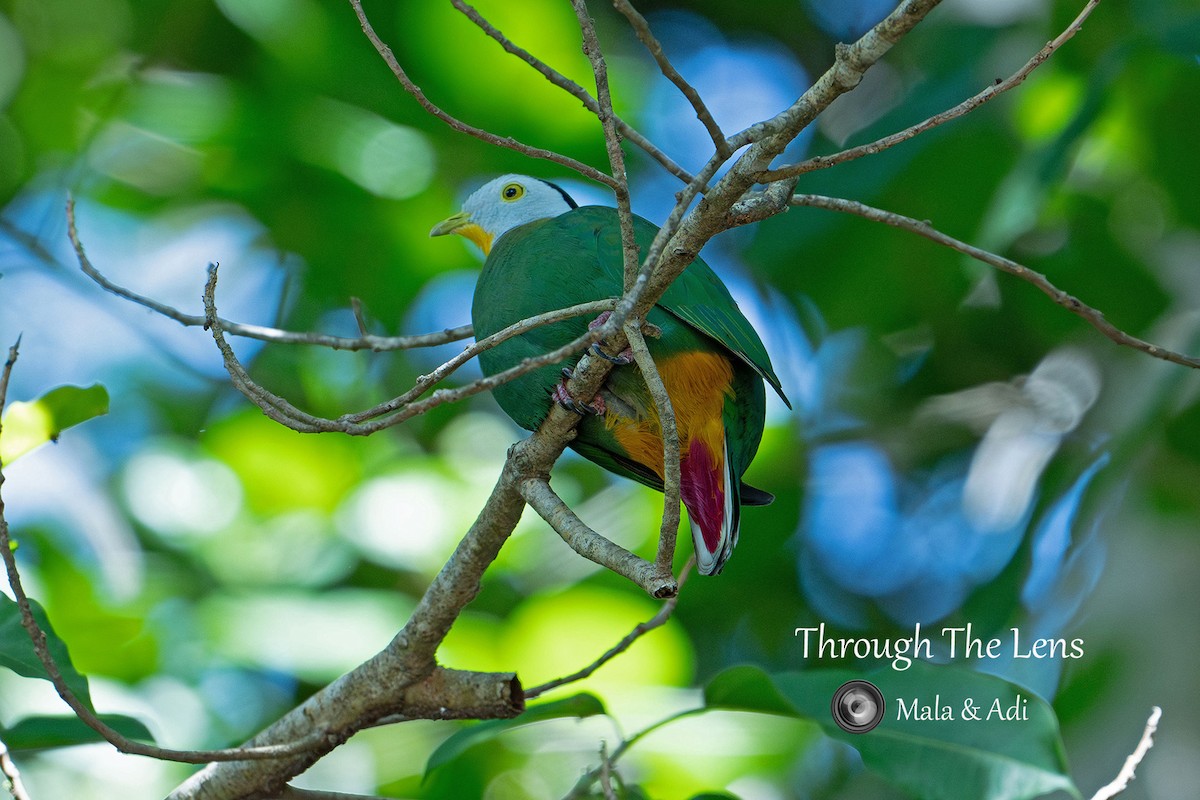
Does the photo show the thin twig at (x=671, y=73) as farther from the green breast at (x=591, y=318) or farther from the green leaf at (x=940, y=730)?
the green leaf at (x=940, y=730)

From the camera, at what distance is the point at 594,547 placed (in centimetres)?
142

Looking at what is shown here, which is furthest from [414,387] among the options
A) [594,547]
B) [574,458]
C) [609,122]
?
[574,458]

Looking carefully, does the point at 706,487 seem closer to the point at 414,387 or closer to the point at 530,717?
the point at 530,717

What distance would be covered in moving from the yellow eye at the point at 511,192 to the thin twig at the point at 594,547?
120 cm

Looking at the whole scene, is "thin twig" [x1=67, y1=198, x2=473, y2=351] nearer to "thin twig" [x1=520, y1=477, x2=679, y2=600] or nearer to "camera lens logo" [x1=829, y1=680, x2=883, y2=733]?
"thin twig" [x1=520, y1=477, x2=679, y2=600]

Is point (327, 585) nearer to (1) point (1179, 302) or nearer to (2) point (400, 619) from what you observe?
(2) point (400, 619)

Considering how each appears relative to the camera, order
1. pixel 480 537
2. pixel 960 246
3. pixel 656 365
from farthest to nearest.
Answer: pixel 656 365
pixel 480 537
pixel 960 246

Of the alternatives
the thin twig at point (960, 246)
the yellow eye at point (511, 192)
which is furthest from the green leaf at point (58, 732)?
the thin twig at point (960, 246)

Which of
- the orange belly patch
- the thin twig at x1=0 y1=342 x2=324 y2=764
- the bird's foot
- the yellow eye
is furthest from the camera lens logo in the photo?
the yellow eye

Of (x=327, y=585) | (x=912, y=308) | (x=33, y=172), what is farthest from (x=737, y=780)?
(x=33, y=172)

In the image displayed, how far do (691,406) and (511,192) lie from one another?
1027 mm

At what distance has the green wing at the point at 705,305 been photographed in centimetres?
198

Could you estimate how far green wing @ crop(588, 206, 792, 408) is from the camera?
198cm

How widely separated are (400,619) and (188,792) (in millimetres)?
1572
